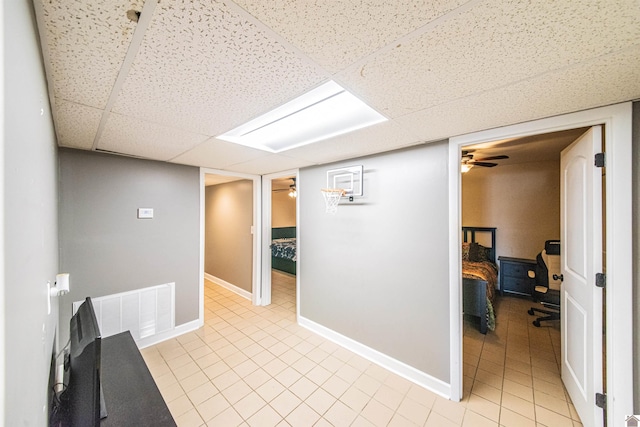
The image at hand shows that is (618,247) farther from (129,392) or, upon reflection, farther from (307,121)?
(129,392)

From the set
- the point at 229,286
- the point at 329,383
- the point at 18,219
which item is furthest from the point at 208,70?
the point at 229,286

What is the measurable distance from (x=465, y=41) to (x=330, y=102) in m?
0.96

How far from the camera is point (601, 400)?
145cm

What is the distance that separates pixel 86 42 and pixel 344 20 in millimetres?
938

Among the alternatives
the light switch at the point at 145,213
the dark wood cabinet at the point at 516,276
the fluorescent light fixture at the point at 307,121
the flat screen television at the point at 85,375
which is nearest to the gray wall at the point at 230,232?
the light switch at the point at 145,213

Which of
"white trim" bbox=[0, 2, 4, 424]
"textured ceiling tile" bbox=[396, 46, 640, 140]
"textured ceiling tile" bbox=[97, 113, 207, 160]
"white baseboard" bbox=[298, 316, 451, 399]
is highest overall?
"textured ceiling tile" bbox=[396, 46, 640, 140]

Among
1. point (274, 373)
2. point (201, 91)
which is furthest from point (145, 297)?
point (201, 91)

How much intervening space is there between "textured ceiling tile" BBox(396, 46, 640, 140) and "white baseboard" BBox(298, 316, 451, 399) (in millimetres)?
2106

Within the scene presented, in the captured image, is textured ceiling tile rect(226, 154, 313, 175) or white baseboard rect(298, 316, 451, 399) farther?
textured ceiling tile rect(226, 154, 313, 175)

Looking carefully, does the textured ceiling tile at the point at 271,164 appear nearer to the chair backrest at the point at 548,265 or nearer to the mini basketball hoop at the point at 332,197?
the mini basketball hoop at the point at 332,197

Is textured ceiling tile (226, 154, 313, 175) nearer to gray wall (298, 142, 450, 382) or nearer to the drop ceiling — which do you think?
gray wall (298, 142, 450, 382)

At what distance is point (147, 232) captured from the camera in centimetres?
272

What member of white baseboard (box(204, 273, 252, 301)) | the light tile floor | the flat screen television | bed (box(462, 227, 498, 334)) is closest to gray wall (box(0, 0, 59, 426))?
the flat screen television

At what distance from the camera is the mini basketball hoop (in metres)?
2.54
